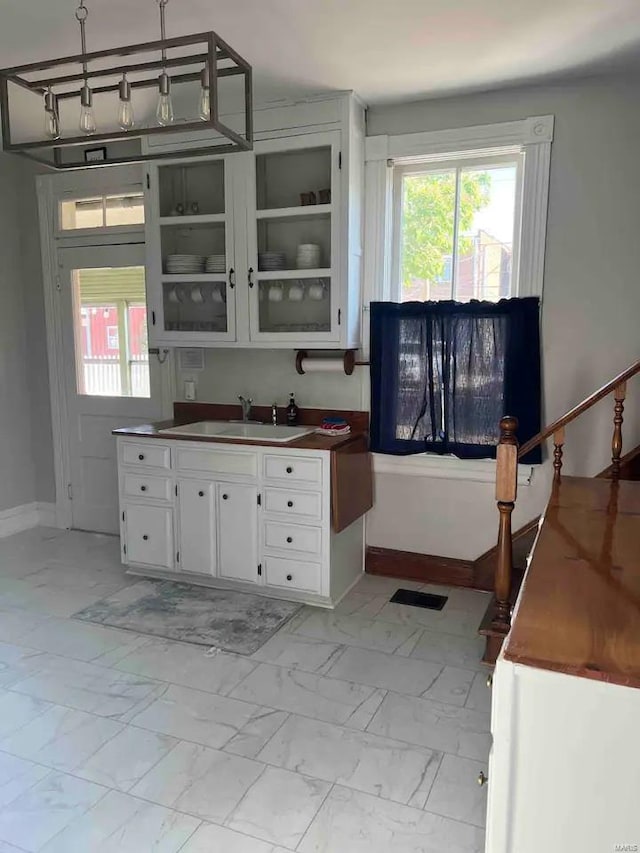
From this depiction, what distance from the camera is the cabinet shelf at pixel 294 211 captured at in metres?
3.29

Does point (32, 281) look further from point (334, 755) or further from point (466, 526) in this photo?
point (334, 755)

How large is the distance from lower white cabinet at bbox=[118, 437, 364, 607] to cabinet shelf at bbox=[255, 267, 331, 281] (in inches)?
37.6

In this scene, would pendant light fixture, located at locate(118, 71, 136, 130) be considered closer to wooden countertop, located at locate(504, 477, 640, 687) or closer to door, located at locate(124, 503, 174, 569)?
wooden countertop, located at locate(504, 477, 640, 687)

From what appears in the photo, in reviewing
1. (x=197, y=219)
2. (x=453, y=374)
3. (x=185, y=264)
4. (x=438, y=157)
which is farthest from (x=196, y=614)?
(x=438, y=157)

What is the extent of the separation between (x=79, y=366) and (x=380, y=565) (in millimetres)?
2481

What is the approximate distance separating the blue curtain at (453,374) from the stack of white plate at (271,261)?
1.87 feet

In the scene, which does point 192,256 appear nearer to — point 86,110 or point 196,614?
point 86,110

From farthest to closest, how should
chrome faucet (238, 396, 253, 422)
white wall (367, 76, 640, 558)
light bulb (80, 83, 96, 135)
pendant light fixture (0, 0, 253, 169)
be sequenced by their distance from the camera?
chrome faucet (238, 396, 253, 422)
white wall (367, 76, 640, 558)
light bulb (80, 83, 96, 135)
pendant light fixture (0, 0, 253, 169)

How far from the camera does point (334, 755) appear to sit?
2.07 metres

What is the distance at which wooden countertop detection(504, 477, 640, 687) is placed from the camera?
107cm

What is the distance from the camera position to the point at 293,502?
3.16 metres

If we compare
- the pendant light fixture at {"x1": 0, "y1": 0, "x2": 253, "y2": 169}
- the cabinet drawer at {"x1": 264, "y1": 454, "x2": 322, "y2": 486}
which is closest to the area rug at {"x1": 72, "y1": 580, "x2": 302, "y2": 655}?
the cabinet drawer at {"x1": 264, "y1": 454, "x2": 322, "y2": 486}

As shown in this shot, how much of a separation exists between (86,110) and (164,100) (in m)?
0.24

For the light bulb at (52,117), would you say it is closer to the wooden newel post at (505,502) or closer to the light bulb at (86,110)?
the light bulb at (86,110)
